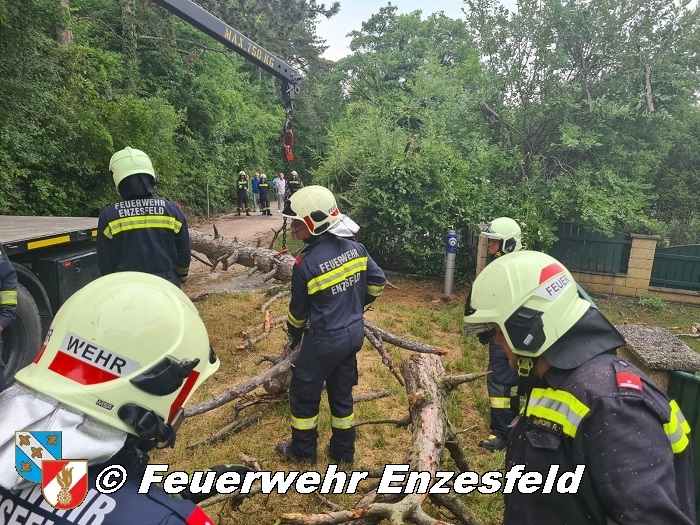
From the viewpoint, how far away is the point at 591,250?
368 inches

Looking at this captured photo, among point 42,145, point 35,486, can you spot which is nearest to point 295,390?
point 35,486

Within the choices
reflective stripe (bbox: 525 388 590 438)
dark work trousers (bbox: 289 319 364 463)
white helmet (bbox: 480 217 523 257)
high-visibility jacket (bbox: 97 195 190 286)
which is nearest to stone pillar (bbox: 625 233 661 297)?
white helmet (bbox: 480 217 523 257)

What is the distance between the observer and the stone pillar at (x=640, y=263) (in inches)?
356

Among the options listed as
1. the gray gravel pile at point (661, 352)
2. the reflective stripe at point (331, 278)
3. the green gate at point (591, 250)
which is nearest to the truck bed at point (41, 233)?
the reflective stripe at point (331, 278)

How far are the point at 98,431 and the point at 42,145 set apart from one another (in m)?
9.90

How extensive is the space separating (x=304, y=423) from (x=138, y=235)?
210 cm

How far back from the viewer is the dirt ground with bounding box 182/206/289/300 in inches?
341

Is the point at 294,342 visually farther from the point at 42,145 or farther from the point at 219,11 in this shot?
the point at 219,11

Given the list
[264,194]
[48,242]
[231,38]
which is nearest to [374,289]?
[48,242]

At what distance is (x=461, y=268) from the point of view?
9.30 metres

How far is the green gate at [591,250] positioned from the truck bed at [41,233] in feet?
27.3

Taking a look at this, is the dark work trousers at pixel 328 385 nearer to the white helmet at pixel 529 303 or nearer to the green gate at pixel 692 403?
the white helmet at pixel 529 303

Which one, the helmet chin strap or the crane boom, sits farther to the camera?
the crane boom

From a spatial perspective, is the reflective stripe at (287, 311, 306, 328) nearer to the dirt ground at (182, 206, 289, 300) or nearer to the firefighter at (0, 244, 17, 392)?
the firefighter at (0, 244, 17, 392)
